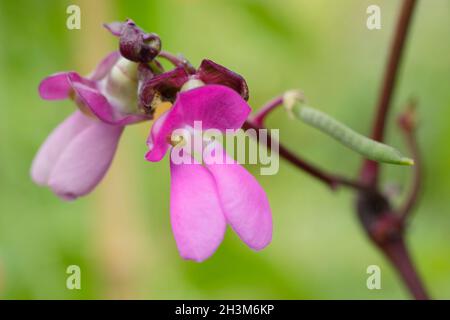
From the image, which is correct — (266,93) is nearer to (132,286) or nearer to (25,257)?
(132,286)

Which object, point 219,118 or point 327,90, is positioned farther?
point 327,90

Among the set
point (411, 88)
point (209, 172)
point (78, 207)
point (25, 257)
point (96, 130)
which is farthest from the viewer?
point (411, 88)

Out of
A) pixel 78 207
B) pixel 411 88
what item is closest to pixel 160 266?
pixel 78 207

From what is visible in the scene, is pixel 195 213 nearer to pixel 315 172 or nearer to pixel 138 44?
pixel 138 44

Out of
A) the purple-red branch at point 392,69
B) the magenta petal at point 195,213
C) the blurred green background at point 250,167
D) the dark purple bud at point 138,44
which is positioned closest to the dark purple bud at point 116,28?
the dark purple bud at point 138,44

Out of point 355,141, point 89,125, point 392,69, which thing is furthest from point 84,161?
point 392,69

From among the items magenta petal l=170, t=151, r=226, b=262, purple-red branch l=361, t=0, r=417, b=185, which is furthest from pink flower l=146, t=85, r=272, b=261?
purple-red branch l=361, t=0, r=417, b=185
